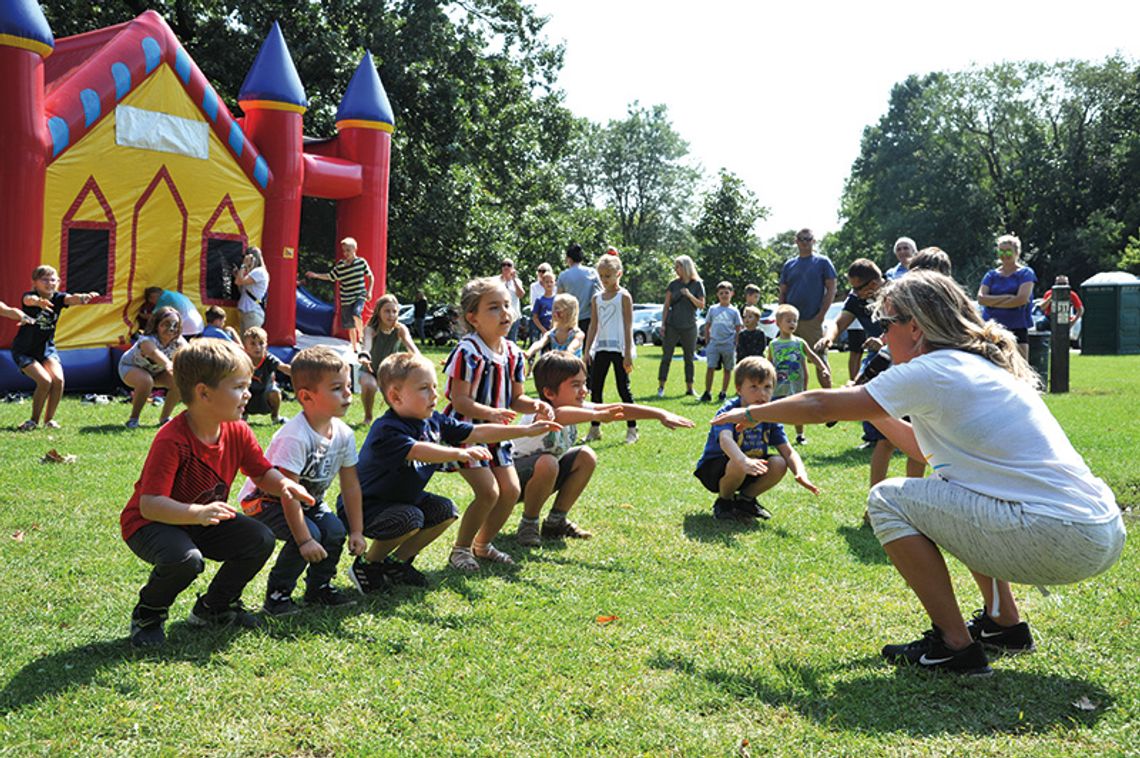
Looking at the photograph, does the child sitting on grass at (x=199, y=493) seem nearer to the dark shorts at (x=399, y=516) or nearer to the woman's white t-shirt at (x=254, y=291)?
the dark shorts at (x=399, y=516)

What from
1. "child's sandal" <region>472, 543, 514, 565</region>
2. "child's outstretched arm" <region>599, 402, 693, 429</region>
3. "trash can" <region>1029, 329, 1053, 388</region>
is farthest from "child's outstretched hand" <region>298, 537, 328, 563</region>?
"trash can" <region>1029, 329, 1053, 388</region>

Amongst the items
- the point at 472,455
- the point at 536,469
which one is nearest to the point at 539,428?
the point at 472,455

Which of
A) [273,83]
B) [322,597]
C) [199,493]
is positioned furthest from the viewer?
[273,83]

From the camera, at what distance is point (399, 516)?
4883 mm

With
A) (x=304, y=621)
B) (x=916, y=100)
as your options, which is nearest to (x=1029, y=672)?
(x=304, y=621)

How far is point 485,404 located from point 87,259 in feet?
34.8

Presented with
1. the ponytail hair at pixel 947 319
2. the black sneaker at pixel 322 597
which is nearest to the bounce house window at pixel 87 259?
the black sneaker at pixel 322 597

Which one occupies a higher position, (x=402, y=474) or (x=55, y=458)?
(x=402, y=474)

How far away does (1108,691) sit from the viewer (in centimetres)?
366

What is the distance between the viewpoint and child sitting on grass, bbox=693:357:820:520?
654 cm

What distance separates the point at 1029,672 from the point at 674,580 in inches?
73.8

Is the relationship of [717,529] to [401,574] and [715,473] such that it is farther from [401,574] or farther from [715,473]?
[401,574]

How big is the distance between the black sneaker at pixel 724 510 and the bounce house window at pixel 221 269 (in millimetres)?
11218

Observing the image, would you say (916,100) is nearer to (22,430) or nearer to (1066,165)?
(1066,165)
